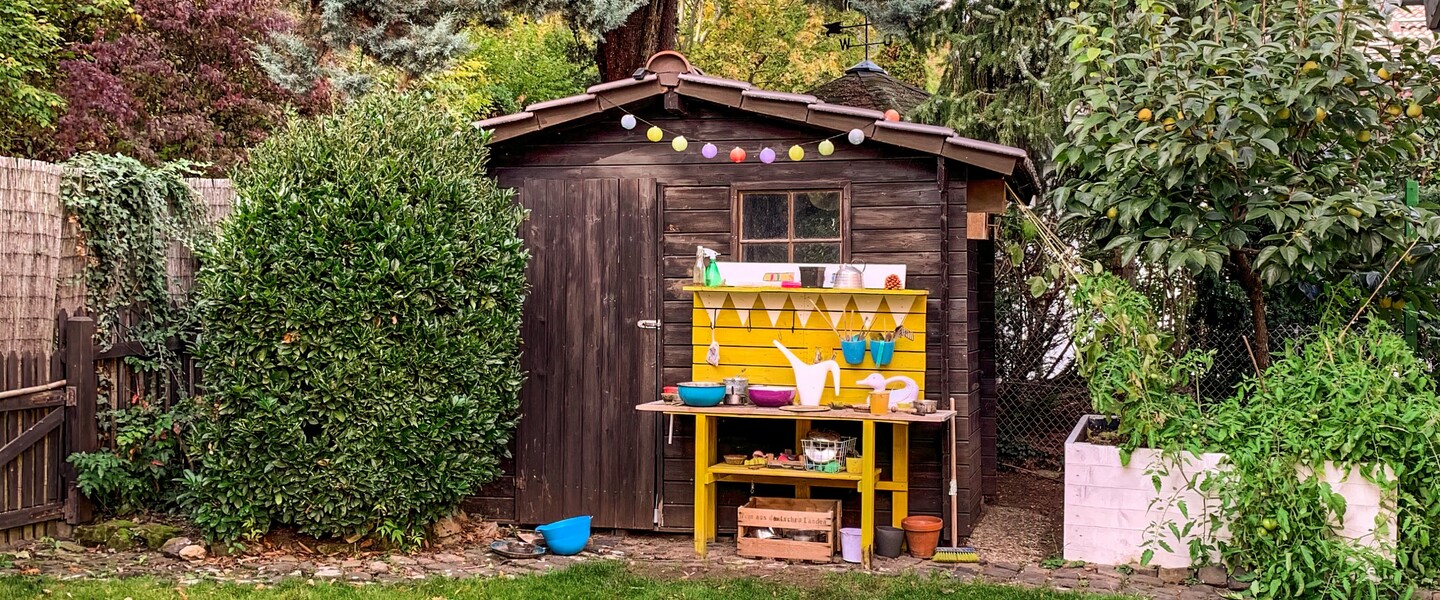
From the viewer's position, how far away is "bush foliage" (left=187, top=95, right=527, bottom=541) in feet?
19.0

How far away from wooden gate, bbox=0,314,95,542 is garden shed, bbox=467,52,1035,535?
210 centimetres

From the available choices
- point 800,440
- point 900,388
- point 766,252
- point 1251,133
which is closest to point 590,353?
point 766,252

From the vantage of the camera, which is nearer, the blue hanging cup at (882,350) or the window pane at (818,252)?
the blue hanging cup at (882,350)

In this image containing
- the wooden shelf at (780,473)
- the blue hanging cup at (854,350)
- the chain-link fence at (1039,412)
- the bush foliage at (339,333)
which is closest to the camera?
the bush foliage at (339,333)

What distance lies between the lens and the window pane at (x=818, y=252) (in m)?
6.33

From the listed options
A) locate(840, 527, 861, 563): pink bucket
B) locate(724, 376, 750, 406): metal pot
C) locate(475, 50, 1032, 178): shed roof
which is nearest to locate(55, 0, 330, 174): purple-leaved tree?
locate(475, 50, 1032, 178): shed roof

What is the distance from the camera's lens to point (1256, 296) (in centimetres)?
680

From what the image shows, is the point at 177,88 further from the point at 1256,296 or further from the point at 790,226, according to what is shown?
the point at 1256,296

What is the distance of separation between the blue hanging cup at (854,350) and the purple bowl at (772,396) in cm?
33

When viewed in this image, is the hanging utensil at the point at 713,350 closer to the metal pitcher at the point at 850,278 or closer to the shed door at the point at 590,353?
the shed door at the point at 590,353

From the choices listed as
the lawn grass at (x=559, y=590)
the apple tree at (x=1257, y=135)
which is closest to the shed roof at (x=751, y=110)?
the apple tree at (x=1257, y=135)

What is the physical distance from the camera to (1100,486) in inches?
227

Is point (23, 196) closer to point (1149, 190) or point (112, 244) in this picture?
point (112, 244)

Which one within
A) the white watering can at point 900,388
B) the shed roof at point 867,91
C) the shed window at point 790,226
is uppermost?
the shed roof at point 867,91
